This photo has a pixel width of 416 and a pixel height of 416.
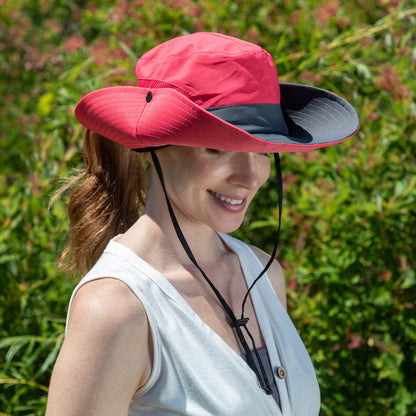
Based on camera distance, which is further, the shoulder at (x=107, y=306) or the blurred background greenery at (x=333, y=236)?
the blurred background greenery at (x=333, y=236)

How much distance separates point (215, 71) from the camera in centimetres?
124

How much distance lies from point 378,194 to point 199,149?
126 centimetres

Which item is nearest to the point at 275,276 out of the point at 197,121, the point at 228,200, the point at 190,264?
the point at 190,264

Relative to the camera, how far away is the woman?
1.15 m

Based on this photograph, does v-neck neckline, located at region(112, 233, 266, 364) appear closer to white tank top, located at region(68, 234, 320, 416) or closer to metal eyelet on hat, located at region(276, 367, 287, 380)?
white tank top, located at region(68, 234, 320, 416)

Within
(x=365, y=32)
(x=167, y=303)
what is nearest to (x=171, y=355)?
(x=167, y=303)

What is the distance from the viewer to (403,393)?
7.58 feet

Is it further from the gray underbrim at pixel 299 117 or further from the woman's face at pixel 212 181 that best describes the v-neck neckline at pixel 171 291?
the gray underbrim at pixel 299 117

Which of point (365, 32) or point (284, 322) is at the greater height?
point (365, 32)

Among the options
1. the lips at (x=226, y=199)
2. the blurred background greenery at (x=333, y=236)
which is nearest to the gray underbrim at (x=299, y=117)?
the lips at (x=226, y=199)

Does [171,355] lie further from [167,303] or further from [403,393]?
[403,393]

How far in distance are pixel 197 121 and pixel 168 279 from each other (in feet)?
1.27

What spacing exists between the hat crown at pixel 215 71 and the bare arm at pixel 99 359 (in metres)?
0.46

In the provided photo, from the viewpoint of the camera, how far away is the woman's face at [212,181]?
1.29 metres
